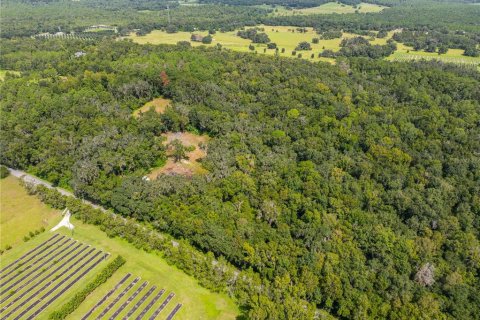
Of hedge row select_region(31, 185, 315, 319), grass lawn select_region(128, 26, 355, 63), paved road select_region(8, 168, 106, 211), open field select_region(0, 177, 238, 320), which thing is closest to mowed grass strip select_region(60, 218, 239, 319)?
open field select_region(0, 177, 238, 320)

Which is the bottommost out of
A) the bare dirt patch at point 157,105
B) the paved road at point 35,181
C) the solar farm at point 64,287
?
the solar farm at point 64,287

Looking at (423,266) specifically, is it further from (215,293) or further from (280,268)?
(215,293)

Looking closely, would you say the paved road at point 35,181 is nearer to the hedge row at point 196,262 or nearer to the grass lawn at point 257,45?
the hedge row at point 196,262

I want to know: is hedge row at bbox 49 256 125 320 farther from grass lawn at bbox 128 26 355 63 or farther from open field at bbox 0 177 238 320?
grass lawn at bbox 128 26 355 63

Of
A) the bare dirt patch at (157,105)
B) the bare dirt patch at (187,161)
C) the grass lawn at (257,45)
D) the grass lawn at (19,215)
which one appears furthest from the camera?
the grass lawn at (257,45)

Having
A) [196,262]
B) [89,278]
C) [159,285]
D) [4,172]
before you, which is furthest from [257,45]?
[89,278]

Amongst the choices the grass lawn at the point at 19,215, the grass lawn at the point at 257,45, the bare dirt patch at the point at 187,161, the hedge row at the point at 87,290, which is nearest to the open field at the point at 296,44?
the grass lawn at the point at 257,45
